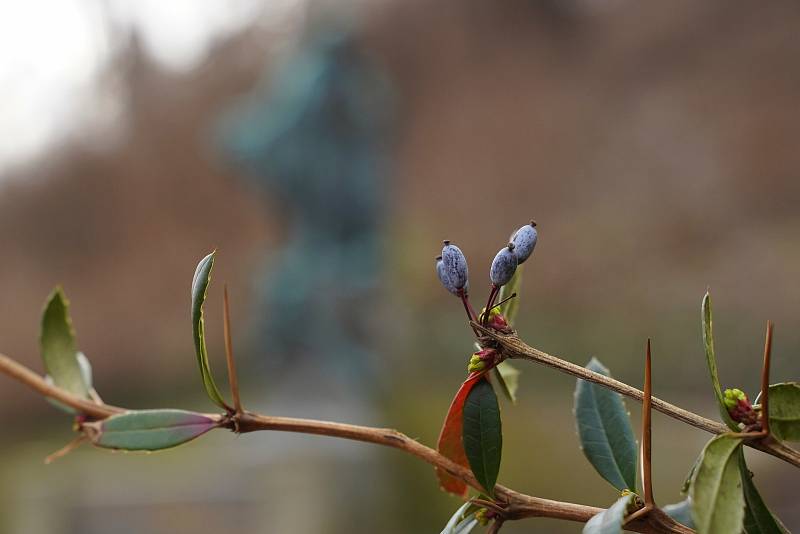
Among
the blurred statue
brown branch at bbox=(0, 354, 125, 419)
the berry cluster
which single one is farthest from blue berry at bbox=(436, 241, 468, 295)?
the blurred statue

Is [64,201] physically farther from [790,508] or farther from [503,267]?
[503,267]

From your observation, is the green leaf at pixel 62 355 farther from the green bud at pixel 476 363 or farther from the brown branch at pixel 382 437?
the green bud at pixel 476 363

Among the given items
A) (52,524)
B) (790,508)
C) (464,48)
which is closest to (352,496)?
(52,524)

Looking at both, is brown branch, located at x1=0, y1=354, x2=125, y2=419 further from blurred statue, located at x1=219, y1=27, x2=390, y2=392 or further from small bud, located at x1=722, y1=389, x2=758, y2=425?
blurred statue, located at x1=219, y1=27, x2=390, y2=392

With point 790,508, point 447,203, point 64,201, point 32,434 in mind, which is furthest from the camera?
point 447,203

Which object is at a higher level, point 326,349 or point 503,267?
point 503,267
